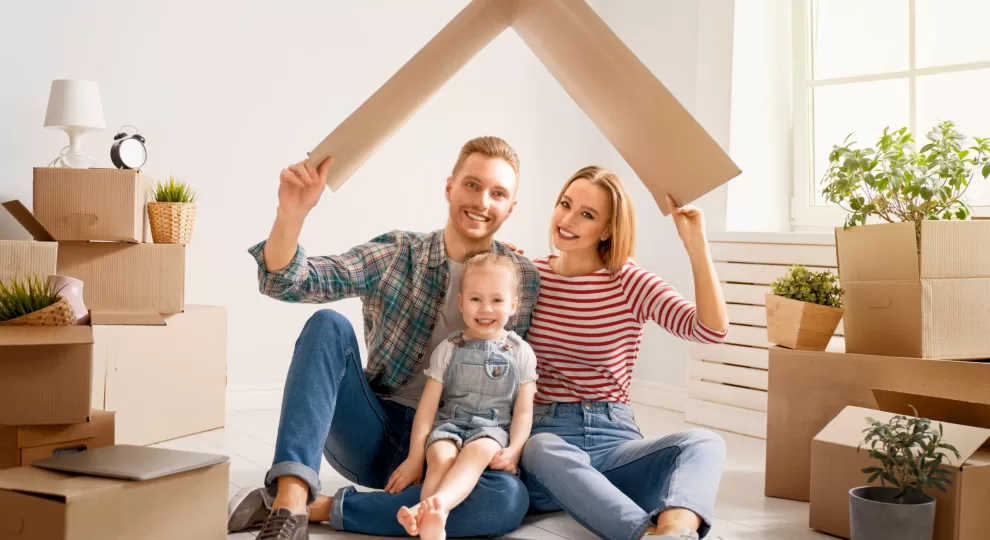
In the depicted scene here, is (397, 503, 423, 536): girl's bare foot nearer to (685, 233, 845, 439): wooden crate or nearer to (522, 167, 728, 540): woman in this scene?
(522, 167, 728, 540): woman

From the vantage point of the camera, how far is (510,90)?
3.74m

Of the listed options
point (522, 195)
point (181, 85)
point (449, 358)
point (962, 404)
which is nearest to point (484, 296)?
point (449, 358)

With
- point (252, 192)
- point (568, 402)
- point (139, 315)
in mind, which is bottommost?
point (568, 402)

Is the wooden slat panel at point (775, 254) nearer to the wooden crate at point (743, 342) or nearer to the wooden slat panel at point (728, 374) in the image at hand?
the wooden crate at point (743, 342)

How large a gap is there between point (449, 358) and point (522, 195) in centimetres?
205

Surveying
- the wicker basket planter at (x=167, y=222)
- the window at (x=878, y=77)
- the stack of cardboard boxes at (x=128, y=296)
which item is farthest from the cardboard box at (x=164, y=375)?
the window at (x=878, y=77)

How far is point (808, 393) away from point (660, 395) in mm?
1321

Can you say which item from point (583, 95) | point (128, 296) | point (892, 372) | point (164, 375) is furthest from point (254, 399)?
point (892, 372)

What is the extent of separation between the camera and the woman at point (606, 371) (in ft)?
5.35

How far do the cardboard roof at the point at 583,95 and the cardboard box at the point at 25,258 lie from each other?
0.92 meters

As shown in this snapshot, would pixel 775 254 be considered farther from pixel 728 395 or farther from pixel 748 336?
pixel 728 395

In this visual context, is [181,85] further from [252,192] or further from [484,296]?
[484,296]

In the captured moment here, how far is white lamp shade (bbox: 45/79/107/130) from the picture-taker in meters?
2.63

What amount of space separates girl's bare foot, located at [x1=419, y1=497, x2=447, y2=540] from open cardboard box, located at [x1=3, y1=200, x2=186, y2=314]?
4.49ft
